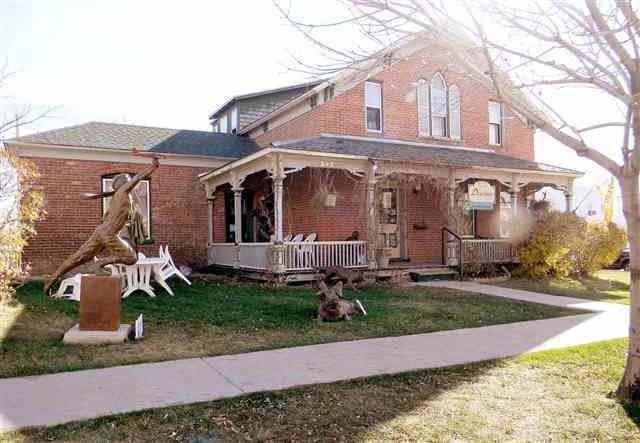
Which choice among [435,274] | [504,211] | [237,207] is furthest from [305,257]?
[504,211]

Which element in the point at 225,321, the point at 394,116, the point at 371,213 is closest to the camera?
the point at 225,321

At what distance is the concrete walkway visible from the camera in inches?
162

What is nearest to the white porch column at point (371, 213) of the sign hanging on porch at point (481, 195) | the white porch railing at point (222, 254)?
the white porch railing at point (222, 254)

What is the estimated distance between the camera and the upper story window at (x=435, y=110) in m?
16.7

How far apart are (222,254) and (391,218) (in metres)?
5.34

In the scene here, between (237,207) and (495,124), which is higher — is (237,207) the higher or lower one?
the lower one

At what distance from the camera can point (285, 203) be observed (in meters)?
15.5

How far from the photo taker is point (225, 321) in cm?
779

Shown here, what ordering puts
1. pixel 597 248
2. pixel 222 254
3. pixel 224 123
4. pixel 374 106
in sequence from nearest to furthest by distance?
pixel 222 254 < pixel 597 248 < pixel 374 106 < pixel 224 123

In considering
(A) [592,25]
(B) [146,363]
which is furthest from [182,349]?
(A) [592,25]

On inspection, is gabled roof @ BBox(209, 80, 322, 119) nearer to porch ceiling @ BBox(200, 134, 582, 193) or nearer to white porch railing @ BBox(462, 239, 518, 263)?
porch ceiling @ BBox(200, 134, 582, 193)

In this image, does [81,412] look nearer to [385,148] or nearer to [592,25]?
[592,25]

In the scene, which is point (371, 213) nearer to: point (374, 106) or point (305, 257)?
point (305, 257)

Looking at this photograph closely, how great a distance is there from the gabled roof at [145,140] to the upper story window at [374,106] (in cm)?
447
